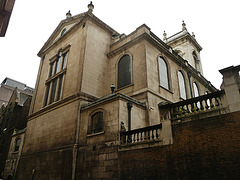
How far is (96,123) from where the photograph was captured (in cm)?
1488

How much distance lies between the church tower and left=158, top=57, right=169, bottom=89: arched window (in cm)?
1454

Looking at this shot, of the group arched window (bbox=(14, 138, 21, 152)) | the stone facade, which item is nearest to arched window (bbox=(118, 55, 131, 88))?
the stone facade

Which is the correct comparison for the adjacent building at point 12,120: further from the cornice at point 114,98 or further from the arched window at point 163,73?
the arched window at point 163,73

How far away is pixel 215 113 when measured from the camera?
364 inches

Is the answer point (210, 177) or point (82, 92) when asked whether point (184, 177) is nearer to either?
point (210, 177)

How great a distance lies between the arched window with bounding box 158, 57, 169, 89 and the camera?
19688mm

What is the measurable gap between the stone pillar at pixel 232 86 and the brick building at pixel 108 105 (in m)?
0.16

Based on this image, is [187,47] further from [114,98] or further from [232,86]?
[232,86]

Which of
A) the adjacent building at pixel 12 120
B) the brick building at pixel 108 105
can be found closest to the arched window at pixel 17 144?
the adjacent building at pixel 12 120

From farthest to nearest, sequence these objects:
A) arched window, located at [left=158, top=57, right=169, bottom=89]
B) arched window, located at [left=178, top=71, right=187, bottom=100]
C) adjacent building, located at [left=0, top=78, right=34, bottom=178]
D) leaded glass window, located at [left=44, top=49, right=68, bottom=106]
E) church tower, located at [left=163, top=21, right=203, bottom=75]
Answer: church tower, located at [left=163, top=21, right=203, bottom=75] → adjacent building, located at [left=0, top=78, right=34, bottom=178] → arched window, located at [left=178, top=71, right=187, bottom=100] → leaded glass window, located at [left=44, top=49, right=68, bottom=106] → arched window, located at [left=158, top=57, right=169, bottom=89]

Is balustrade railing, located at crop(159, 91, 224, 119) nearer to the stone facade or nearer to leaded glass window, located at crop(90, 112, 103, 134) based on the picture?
leaded glass window, located at crop(90, 112, 103, 134)

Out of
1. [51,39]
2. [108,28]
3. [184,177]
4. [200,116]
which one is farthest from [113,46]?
[184,177]

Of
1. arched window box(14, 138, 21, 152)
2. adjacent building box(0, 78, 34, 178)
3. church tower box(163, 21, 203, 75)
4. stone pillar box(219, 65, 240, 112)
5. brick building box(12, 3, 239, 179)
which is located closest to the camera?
stone pillar box(219, 65, 240, 112)

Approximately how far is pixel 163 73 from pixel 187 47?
16.8 meters
